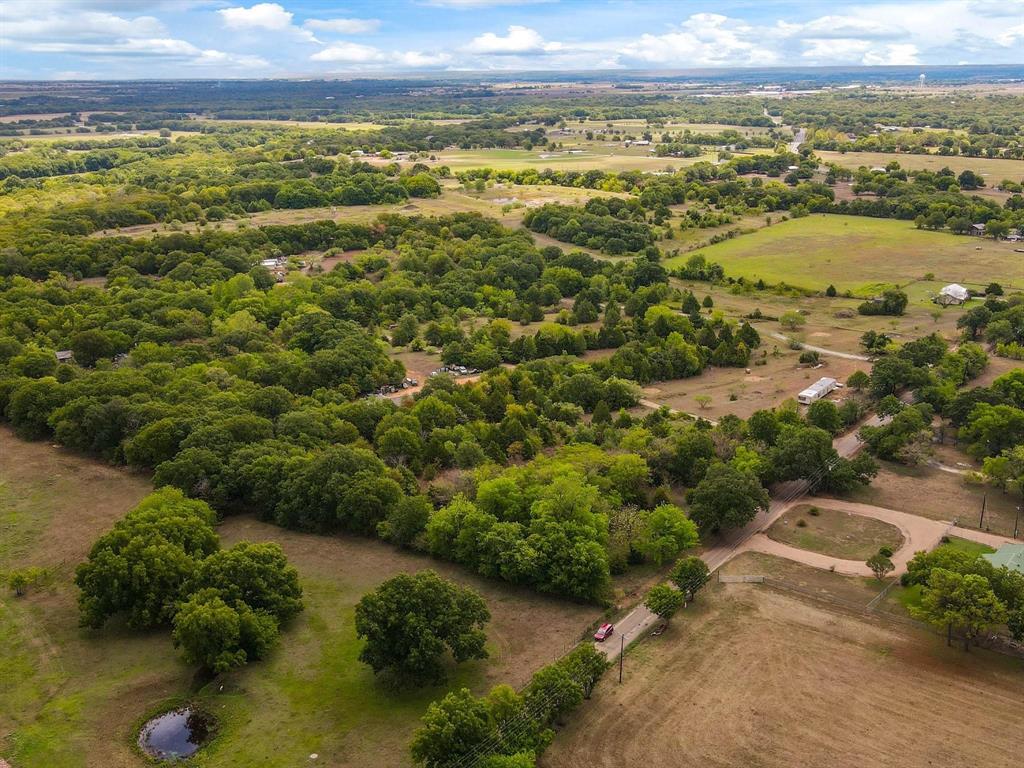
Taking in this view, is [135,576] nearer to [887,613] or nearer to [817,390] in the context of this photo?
[887,613]

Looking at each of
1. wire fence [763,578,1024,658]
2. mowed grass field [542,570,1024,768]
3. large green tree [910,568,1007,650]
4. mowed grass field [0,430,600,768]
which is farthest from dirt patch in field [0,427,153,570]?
large green tree [910,568,1007,650]

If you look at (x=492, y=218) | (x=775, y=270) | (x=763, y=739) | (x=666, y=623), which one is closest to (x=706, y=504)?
(x=666, y=623)

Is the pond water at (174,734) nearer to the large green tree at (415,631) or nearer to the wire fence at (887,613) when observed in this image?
the large green tree at (415,631)

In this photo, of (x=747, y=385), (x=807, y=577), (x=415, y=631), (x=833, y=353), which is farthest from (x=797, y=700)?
(x=833, y=353)

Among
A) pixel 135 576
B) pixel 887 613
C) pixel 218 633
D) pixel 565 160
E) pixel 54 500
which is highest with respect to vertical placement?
pixel 565 160

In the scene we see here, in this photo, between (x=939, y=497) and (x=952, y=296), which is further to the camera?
(x=952, y=296)

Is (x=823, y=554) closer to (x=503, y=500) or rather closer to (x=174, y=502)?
(x=503, y=500)
